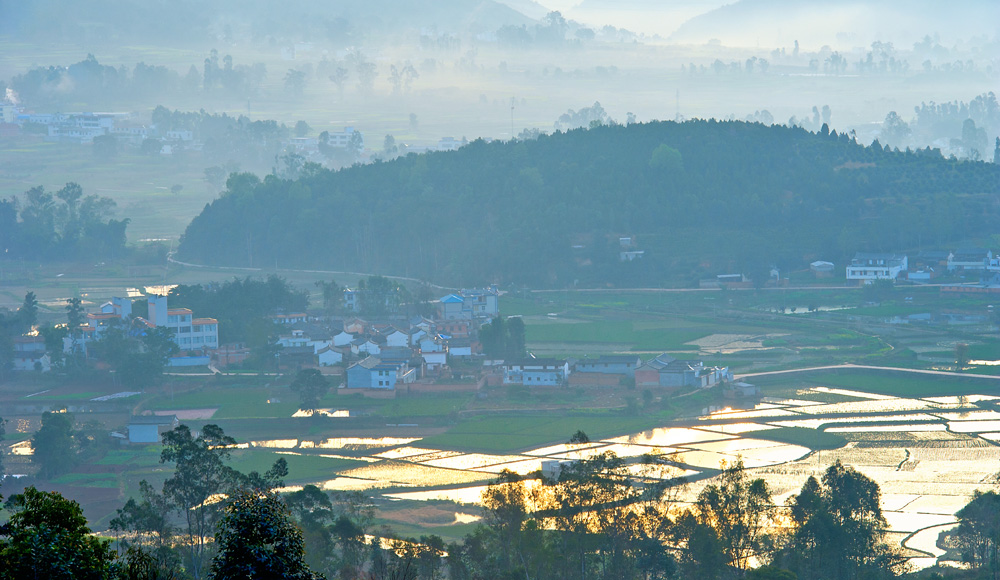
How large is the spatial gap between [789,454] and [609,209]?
2563 centimetres

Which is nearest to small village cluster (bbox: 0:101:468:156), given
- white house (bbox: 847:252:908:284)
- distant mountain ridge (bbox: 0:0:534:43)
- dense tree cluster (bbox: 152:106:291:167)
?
dense tree cluster (bbox: 152:106:291:167)

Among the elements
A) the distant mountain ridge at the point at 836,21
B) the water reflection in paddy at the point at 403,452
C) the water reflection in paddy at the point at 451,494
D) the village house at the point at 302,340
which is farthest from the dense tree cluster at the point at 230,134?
the distant mountain ridge at the point at 836,21

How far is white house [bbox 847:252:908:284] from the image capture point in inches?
1542

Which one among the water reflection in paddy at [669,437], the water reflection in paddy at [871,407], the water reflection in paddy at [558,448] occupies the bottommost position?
the water reflection in paddy at [558,448]

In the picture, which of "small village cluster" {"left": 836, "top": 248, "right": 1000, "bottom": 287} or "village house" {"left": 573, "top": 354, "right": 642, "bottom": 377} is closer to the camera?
"village house" {"left": 573, "top": 354, "right": 642, "bottom": 377}

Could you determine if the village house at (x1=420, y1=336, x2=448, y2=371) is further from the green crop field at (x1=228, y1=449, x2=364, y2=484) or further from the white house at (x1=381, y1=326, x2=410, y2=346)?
the green crop field at (x1=228, y1=449, x2=364, y2=484)

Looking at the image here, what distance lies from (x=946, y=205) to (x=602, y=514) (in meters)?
33.5

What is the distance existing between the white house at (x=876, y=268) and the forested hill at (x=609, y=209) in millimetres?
2384

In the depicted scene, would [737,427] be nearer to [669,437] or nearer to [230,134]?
[669,437]

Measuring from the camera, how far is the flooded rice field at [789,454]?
1944 centimetres

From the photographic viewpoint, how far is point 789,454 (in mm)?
22141

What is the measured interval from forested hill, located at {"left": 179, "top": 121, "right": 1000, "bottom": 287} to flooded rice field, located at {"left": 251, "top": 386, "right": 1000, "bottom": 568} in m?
16.4

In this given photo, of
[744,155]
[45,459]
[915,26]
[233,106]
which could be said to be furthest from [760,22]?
[45,459]

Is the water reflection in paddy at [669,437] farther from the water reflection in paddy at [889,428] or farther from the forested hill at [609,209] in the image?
the forested hill at [609,209]
